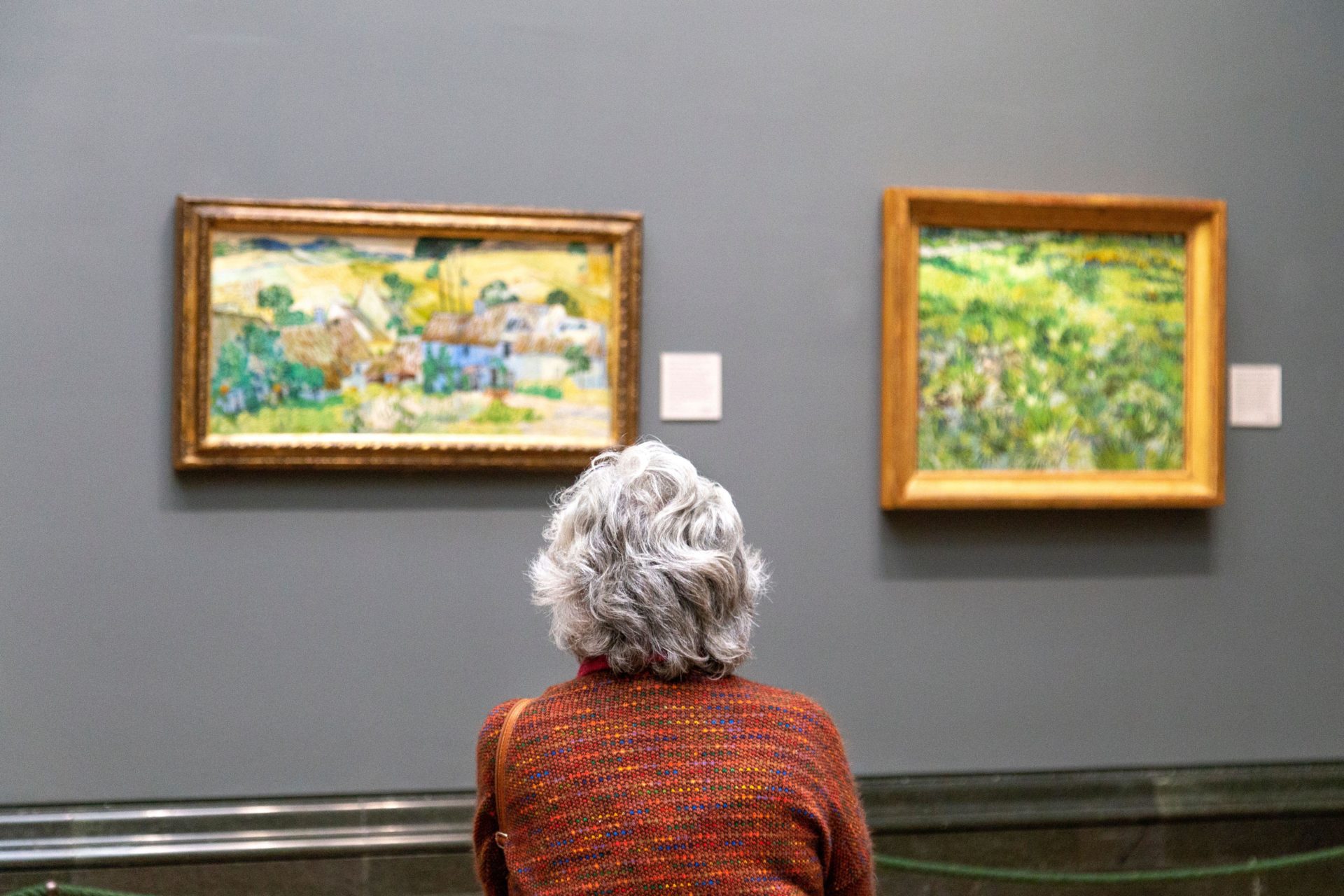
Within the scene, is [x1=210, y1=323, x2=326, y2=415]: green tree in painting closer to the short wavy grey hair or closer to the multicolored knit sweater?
the short wavy grey hair

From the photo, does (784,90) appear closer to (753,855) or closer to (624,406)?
(624,406)

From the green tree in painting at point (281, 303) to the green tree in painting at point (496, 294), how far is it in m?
0.61

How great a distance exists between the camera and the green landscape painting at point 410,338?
408cm

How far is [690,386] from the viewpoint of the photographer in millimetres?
4336

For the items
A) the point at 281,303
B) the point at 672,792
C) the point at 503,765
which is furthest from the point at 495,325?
the point at 672,792

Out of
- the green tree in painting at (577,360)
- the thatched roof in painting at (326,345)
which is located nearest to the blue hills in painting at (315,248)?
the thatched roof in painting at (326,345)

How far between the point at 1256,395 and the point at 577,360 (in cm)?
260

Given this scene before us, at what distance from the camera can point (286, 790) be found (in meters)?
4.15

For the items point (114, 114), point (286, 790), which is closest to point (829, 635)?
point (286, 790)

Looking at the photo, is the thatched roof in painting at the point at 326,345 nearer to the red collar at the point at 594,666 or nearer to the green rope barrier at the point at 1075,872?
the green rope barrier at the point at 1075,872

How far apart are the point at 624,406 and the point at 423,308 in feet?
2.52

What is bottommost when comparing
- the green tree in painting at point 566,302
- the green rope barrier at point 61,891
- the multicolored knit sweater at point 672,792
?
the green rope barrier at point 61,891

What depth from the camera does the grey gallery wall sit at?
4070 millimetres

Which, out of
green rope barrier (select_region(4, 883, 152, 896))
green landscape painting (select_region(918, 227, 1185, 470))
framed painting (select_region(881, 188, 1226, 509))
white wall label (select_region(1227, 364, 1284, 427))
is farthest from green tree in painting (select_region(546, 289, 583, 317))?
white wall label (select_region(1227, 364, 1284, 427))
